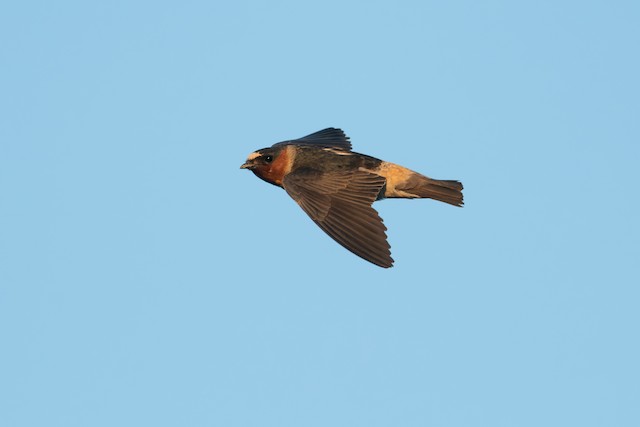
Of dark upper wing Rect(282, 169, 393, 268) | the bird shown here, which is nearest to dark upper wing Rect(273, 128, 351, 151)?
the bird

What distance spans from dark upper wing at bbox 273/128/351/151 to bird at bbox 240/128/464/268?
0.22m

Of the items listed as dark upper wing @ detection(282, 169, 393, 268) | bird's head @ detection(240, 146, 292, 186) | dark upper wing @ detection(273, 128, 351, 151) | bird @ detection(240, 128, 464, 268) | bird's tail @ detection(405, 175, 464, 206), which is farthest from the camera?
dark upper wing @ detection(273, 128, 351, 151)

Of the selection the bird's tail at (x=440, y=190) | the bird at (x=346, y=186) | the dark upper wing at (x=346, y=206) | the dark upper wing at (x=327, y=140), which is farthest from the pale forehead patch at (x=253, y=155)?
the bird's tail at (x=440, y=190)

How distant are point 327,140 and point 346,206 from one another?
3641 mm

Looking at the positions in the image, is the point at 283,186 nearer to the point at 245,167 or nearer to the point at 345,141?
the point at 245,167

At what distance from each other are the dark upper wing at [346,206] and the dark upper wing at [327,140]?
1455 millimetres

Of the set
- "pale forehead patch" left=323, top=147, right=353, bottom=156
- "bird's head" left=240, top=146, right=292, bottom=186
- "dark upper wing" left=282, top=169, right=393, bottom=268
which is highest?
"pale forehead patch" left=323, top=147, right=353, bottom=156

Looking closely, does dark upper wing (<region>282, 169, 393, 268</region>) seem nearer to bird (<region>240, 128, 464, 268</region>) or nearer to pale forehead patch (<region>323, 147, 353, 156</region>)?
bird (<region>240, 128, 464, 268</region>)

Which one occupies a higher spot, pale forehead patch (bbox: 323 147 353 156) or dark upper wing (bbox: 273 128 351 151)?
dark upper wing (bbox: 273 128 351 151)

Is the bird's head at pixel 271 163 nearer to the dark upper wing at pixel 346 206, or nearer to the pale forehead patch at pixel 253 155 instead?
the pale forehead patch at pixel 253 155

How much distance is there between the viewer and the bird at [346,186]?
45.3 ft

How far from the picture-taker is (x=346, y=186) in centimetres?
1488

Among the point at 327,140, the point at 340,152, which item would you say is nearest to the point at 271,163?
the point at 340,152

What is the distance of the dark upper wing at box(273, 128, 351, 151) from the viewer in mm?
17067
